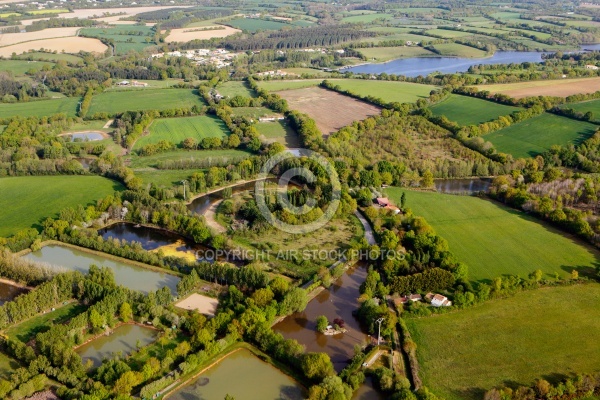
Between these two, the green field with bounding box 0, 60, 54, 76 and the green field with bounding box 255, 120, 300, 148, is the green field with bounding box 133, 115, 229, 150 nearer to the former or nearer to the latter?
the green field with bounding box 255, 120, 300, 148

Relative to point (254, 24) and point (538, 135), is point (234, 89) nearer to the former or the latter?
point (538, 135)

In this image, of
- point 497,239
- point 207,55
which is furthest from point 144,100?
point 497,239

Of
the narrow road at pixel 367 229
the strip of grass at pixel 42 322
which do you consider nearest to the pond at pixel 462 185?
the narrow road at pixel 367 229

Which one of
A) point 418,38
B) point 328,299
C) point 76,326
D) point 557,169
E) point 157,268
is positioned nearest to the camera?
point 76,326

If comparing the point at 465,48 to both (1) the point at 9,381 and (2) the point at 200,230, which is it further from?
(1) the point at 9,381

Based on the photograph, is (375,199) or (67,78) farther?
(67,78)

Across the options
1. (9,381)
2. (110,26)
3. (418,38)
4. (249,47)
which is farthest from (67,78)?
(418,38)

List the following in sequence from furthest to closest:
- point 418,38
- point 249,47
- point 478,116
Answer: point 418,38 < point 249,47 < point 478,116
